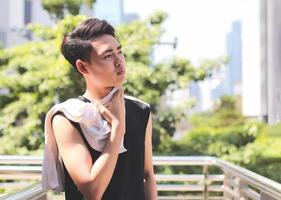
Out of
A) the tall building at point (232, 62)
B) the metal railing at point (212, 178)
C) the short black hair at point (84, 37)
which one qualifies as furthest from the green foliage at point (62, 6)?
the short black hair at point (84, 37)

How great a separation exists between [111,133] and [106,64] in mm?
120

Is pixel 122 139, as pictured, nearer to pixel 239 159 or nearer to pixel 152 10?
pixel 239 159

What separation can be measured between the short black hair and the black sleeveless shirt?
79 millimetres

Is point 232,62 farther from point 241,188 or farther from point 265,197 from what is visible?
point 265,197

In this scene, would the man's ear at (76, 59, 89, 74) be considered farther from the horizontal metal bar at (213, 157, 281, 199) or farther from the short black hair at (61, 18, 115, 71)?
the horizontal metal bar at (213, 157, 281, 199)

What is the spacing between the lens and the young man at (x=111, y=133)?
80 centimetres

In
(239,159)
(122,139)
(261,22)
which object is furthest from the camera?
(261,22)

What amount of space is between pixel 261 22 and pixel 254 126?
4228mm

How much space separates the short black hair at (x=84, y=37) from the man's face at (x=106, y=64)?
1 centimetres

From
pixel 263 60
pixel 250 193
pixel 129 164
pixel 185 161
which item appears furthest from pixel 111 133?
pixel 263 60

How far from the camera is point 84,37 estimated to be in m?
0.88

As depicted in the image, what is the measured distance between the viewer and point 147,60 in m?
7.55

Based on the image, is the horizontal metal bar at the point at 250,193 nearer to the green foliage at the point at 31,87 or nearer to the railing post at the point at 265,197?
the railing post at the point at 265,197

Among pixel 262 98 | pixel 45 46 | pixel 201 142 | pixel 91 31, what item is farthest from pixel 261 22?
pixel 91 31
